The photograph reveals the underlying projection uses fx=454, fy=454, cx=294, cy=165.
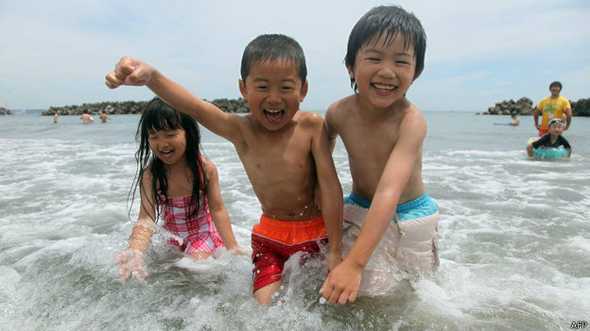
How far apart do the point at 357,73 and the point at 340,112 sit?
1.17 ft

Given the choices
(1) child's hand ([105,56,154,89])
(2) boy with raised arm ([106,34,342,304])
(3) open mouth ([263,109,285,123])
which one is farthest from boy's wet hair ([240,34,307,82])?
(1) child's hand ([105,56,154,89])

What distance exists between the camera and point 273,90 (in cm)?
224

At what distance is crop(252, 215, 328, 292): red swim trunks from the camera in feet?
8.34

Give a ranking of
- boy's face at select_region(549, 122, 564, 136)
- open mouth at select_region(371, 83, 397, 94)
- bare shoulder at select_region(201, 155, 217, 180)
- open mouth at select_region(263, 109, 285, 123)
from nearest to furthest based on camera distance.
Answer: open mouth at select_region(371, 83, 397, 94)
open mouth at select_region(263, 109, 285, 123)
bare shoulder at select_region(201, 155, 217, 180)
boy's face at select_region(549, 122, 564, 136)

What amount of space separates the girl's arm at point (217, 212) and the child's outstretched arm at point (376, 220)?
1.35 metres

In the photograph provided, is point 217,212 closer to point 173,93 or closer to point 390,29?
point 173,93

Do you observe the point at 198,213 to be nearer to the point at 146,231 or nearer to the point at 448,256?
the point at 146,231

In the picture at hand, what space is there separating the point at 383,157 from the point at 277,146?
57 cm

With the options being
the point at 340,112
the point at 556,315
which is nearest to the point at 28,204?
the point at 340,112

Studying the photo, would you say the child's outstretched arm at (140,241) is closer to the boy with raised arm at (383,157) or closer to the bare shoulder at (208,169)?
the bare shoulder at (208,169)

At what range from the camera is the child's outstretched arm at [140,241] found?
2607mm

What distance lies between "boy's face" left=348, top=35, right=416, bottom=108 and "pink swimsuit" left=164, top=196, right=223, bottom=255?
5.44 ft

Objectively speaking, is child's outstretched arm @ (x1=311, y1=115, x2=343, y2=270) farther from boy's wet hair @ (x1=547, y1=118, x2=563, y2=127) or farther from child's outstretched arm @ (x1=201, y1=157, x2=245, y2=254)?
boy's wet hair @ (x1=547, y1=118, x2=563, y2=127)

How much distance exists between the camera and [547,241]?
11.6ft
